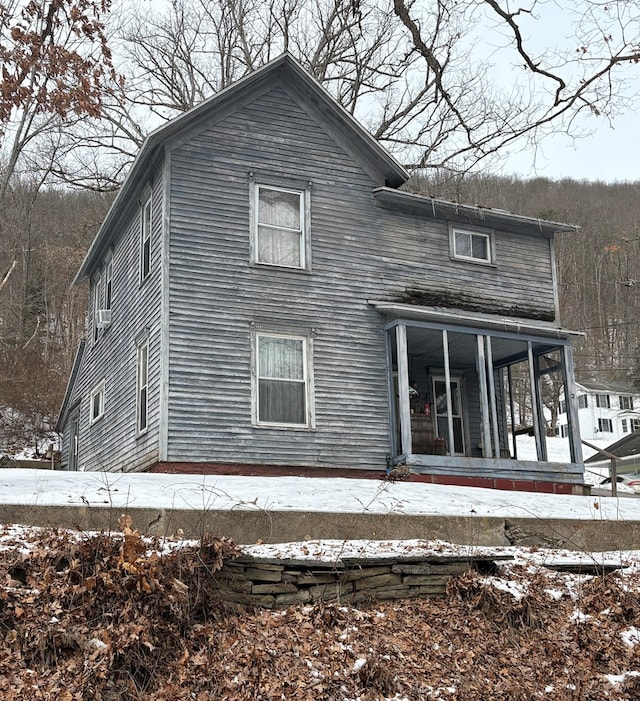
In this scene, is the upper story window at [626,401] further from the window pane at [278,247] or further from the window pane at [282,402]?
the window pane at [282,402]

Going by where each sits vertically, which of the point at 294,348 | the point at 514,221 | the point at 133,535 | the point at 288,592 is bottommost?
the point at 288,592

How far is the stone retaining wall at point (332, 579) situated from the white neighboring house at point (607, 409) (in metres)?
49.2

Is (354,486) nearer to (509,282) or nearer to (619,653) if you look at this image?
(619,653)

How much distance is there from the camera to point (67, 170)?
2886 centimetres

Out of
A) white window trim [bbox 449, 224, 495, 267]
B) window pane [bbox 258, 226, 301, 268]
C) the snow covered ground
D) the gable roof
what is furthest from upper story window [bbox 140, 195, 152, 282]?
white window trim [bbox 449, 224, 495, 267]

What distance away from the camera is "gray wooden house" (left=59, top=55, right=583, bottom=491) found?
1466 cm

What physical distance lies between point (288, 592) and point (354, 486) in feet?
14.4

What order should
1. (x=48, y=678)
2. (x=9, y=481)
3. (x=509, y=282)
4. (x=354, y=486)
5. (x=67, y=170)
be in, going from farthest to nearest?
(x=67, y=170) → (x=509, y=282) → (x=354, y=486) → (x=9, y=481) → (x=48, y=678)

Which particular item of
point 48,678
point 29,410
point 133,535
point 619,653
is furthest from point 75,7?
point 29,410

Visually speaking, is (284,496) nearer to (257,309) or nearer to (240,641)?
(240,641)

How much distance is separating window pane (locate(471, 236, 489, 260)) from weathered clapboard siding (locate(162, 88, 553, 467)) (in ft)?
2.58

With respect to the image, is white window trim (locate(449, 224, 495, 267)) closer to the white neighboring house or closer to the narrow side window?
the narrow side window

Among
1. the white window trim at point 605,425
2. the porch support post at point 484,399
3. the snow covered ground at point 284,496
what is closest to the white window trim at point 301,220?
the porch support post at point 484,399

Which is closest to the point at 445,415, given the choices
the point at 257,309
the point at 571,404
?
the point at 571,404
